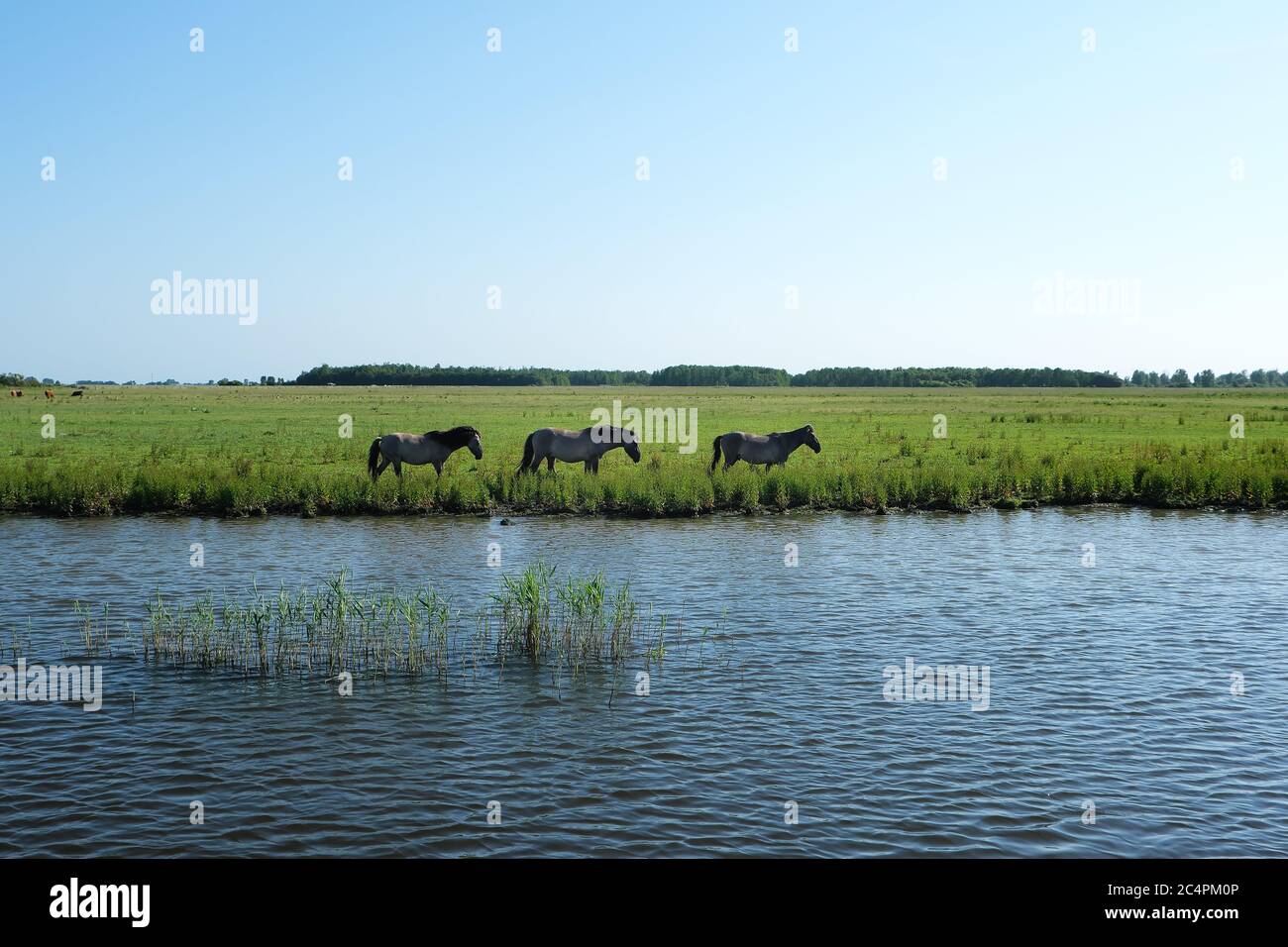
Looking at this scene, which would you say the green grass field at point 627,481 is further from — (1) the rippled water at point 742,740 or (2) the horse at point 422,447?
(1) the rippled water at point 742,740

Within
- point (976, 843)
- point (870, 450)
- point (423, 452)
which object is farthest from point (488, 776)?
point (870, 450)

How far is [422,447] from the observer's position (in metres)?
27.2

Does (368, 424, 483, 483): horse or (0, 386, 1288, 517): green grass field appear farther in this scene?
(368, 424, 483, 483): horse

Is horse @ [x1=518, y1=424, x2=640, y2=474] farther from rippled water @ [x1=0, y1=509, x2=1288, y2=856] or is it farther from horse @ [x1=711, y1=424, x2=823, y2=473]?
rippled water @ [x1=0, y1=509, x2=1288, y2=856]

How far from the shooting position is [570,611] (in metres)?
13.2

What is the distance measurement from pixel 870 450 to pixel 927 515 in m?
14.1

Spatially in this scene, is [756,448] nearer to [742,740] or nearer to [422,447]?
[422,447]

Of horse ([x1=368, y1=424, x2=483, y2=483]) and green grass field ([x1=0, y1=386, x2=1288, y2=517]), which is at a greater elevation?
horse ([x1=368, y1=424, x2=483, y2=483])

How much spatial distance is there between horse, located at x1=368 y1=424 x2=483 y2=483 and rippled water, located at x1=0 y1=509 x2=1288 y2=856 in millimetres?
10828

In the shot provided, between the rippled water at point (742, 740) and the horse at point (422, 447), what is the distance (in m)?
10.8

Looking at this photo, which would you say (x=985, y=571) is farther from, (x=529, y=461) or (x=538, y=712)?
(x=529, y=461)

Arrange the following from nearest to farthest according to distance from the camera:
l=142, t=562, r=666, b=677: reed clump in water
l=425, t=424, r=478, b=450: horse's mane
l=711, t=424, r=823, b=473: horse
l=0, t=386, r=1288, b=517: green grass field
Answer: l=142, t=562, r=666, b=677: reed clump in water
l=0, t=386, r=1288, b=517: green grass field
l=425, t=424, r=478, b=450: horse's mane
l=711, t=424, r=823, b=473: horse

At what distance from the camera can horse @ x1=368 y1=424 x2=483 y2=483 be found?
88.5 feet

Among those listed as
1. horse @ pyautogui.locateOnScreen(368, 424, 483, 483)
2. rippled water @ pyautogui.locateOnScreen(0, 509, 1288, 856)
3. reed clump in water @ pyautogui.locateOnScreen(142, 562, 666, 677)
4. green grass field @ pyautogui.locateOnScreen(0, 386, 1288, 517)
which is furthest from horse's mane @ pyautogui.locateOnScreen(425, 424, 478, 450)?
reed clump in water @ pyautogui.locateOnScreen(142, 562, 666, 677)
